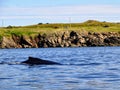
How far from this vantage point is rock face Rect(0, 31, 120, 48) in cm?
18325

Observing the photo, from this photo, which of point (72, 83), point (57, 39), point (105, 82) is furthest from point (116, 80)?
Result: point (57, 39)

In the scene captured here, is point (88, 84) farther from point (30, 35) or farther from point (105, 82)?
point (30, 35)

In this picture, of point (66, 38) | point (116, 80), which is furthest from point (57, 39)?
point (116, 80)

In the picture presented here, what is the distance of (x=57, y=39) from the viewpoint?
184 meters

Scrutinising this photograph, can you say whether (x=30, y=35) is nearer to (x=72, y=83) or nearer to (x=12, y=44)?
(x=12, y=44)

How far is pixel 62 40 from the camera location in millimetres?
185500

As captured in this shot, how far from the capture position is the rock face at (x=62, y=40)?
18325 centimetres

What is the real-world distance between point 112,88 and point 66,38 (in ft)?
514

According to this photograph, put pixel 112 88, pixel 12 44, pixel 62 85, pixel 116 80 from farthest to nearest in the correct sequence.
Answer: pixel 12 44
pixel 116 80
pixel 62 85
pixel 112 88

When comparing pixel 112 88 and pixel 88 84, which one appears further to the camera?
pixel 88 84

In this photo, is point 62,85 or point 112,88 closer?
point 112,88

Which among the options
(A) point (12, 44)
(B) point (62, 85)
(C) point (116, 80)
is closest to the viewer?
(B) point (62, 85)

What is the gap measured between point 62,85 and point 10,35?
16167 cm

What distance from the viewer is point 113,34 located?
19475 centimetres
